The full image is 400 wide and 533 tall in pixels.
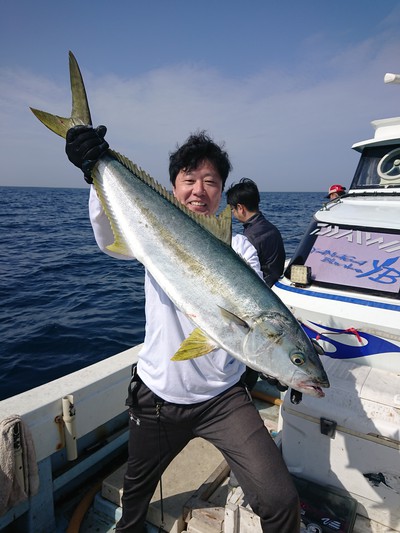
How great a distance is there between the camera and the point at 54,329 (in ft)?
27.7

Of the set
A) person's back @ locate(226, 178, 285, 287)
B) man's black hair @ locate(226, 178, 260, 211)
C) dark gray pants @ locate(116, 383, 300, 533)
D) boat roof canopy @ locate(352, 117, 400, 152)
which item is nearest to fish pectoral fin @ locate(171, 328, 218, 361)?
dark gray pants @ locate(116, 383, 300, 533)

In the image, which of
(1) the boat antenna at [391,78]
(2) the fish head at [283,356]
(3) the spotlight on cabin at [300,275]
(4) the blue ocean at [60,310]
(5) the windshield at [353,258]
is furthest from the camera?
(4) the blue ocean at [60,310]

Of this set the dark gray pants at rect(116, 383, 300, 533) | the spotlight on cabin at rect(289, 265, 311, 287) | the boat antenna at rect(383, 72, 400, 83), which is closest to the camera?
the dark gray pants at rect(116, 383, 300, 533)

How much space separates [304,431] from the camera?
2.89 m

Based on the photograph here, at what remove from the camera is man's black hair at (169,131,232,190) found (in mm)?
2873

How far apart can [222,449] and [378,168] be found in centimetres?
487

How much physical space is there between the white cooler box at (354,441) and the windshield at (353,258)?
41.1 inches

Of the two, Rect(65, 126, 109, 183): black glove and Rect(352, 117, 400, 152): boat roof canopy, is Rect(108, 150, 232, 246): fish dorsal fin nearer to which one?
Rect(65, 126, 109, 183): black glove

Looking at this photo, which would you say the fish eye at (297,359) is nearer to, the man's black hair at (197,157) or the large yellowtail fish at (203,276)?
the large yellowtail fish at (203,276)

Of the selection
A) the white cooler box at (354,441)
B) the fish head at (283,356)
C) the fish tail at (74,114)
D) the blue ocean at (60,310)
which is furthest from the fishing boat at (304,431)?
the blue ocean at (60,310)

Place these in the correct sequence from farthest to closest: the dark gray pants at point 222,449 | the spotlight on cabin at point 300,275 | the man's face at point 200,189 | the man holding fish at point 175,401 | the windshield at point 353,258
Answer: the spotlight on cabin at point 300,275, the windshield at point 353,258, the man's face at point 200,189, the man holding fish at point 175,401, the dark gray pants at point 222,449

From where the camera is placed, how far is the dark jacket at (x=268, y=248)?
5434 millimetres

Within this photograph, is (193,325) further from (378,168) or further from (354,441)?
(378,168)

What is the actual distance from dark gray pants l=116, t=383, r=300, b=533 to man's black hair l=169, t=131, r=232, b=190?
1626 millimetres
